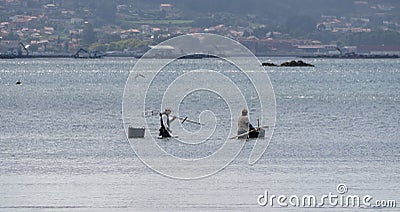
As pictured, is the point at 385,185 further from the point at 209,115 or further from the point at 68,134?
the point at 209,115

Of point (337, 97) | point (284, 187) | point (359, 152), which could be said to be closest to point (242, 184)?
point (284, 187)

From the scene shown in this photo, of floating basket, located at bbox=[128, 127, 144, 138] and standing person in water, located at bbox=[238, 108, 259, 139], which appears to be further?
floating basket, located at bbox=[128, 127, 144, 138]

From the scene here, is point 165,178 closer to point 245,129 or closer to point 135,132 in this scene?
point 245,129

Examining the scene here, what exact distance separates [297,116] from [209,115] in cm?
499
